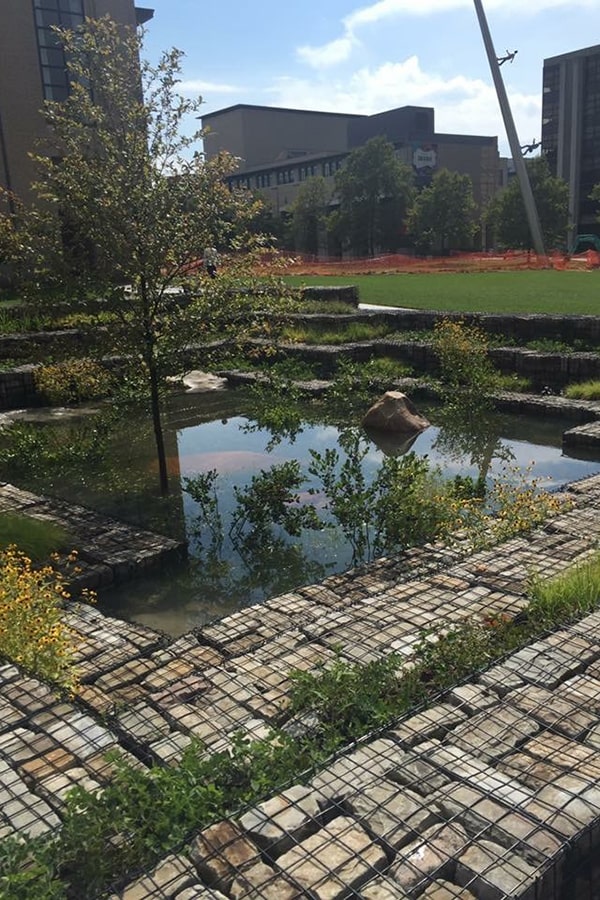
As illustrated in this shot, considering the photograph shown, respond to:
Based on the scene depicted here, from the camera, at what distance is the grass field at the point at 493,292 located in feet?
61.7

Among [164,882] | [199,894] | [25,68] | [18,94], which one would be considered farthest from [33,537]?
[25,68]

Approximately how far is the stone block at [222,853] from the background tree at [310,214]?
6374cm

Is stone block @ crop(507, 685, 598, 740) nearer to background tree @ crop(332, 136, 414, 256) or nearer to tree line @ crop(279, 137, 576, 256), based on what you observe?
tree line @ crop(279, 137, 576, 256)

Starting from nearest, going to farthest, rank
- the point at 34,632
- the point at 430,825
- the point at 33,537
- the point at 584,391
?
1. the point at 430,825
2. the point at 34,632
3. the point at 33,537
4. the point at 584,391

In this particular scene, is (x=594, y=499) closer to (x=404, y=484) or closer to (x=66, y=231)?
(x=404, y=484)

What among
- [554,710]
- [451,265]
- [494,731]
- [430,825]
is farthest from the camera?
[451,265]

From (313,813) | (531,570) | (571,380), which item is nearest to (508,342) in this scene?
(571,380)

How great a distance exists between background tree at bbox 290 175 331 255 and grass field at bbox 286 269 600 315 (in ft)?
113

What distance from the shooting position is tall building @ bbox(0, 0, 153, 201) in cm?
3120

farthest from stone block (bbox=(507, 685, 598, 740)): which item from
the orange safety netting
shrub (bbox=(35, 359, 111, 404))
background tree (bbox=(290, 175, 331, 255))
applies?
background tree (bbox=(290, 175, 331, 255))

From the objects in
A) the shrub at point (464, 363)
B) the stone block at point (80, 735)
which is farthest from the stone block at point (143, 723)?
the shrub at point (464, 363)

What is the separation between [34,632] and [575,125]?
254 ft

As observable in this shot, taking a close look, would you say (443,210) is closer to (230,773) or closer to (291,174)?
(291,174)

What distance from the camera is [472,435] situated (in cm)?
1044
